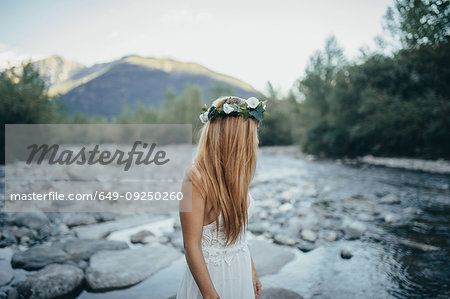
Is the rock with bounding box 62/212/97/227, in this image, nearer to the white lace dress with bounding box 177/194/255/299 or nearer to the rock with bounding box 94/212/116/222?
the rock with bounding box 94/212/116/222

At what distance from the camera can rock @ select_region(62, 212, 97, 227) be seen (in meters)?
4.96

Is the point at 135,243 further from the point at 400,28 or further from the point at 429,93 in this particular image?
the point at 400,28

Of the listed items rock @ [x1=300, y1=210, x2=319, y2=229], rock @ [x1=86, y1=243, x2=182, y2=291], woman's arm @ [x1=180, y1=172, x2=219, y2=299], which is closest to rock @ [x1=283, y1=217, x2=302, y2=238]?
rock @ [x1=300, y1=210, x2=319, y2=229]

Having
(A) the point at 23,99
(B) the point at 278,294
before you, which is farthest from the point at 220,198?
(A) the point at 23,99

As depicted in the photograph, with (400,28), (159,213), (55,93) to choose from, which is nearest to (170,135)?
(55,93)

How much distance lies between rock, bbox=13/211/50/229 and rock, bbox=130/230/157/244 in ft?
5.67

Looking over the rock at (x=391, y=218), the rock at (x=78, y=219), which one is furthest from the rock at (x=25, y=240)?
the rock at (x=391, y=218)

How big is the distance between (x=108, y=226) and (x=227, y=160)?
4.29m

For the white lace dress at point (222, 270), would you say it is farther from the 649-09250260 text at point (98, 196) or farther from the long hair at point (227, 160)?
the 649-09250260 text at point (98, 196)

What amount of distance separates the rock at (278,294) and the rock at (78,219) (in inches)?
149

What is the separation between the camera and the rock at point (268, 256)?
358cm

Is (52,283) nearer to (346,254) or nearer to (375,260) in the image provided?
(346,254)

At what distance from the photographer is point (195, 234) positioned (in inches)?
57.9

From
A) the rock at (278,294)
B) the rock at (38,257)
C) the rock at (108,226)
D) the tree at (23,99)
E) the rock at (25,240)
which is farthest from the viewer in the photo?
the tree at (23,99)
